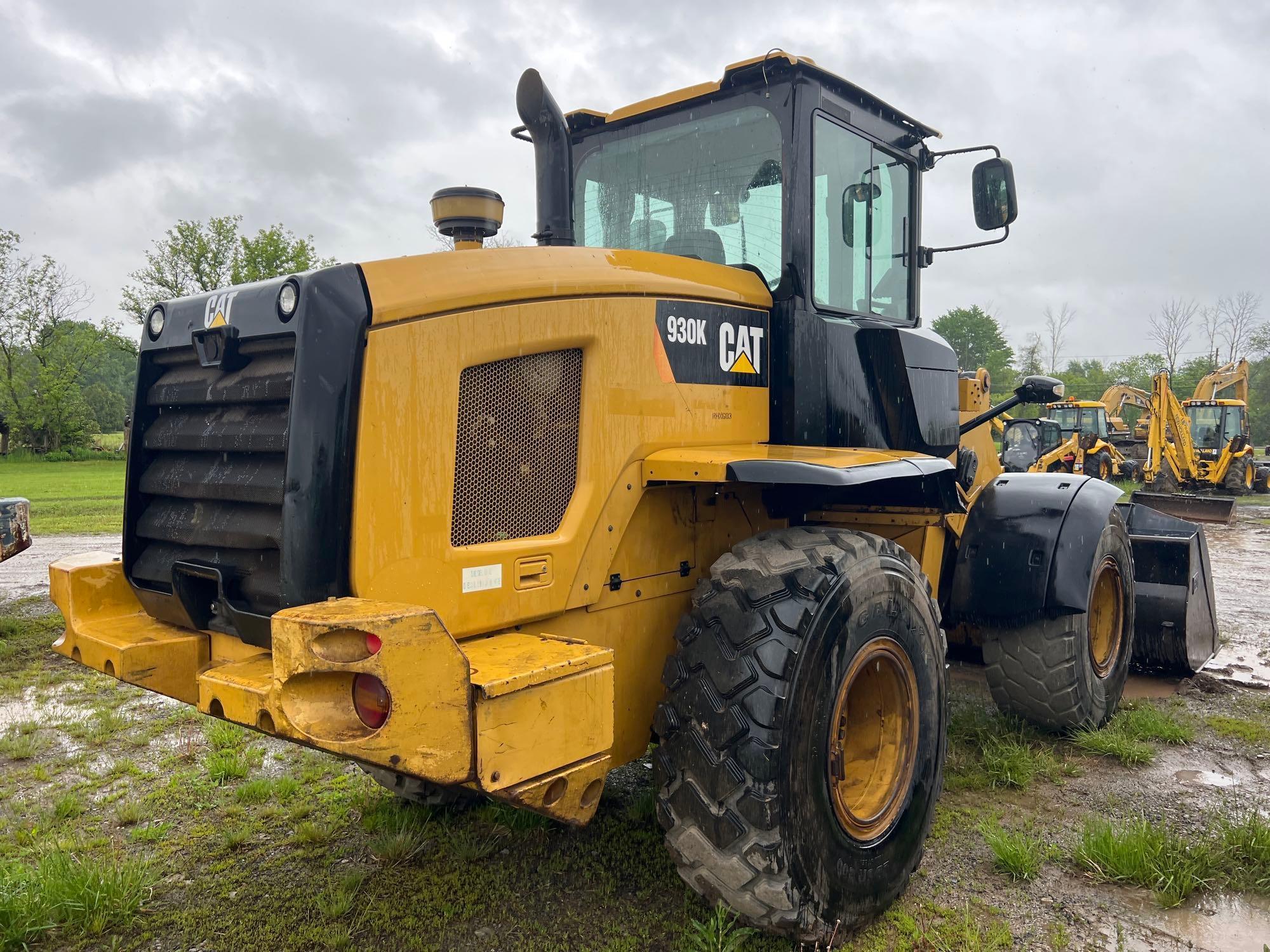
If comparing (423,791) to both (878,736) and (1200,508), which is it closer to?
(878,736)

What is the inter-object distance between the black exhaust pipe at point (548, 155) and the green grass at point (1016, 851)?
2.81 metres

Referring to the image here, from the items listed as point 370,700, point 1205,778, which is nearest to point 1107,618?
point 1205,778

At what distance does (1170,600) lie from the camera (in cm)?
561

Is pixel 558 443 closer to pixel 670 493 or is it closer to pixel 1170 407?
pixel 670 493

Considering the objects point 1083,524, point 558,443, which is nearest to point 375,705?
point 558,443

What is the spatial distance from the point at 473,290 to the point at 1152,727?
419cm

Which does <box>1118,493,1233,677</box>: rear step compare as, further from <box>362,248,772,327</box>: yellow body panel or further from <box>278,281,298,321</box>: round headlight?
<box>278,281,298,321</box>: round headlight

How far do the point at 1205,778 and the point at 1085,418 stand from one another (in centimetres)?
2351

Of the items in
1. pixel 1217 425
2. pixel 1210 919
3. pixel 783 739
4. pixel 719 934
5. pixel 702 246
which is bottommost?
pixel 1210 919

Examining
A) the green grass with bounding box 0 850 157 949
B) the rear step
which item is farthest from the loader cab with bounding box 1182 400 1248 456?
the green grass with bounding box 0 850 157 949

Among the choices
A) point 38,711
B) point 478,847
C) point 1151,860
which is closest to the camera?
point 1151,860

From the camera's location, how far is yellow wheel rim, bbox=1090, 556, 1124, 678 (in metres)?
4.99

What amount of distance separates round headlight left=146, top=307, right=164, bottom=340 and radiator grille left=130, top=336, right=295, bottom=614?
0.06 meters

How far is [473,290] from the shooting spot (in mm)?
2570
